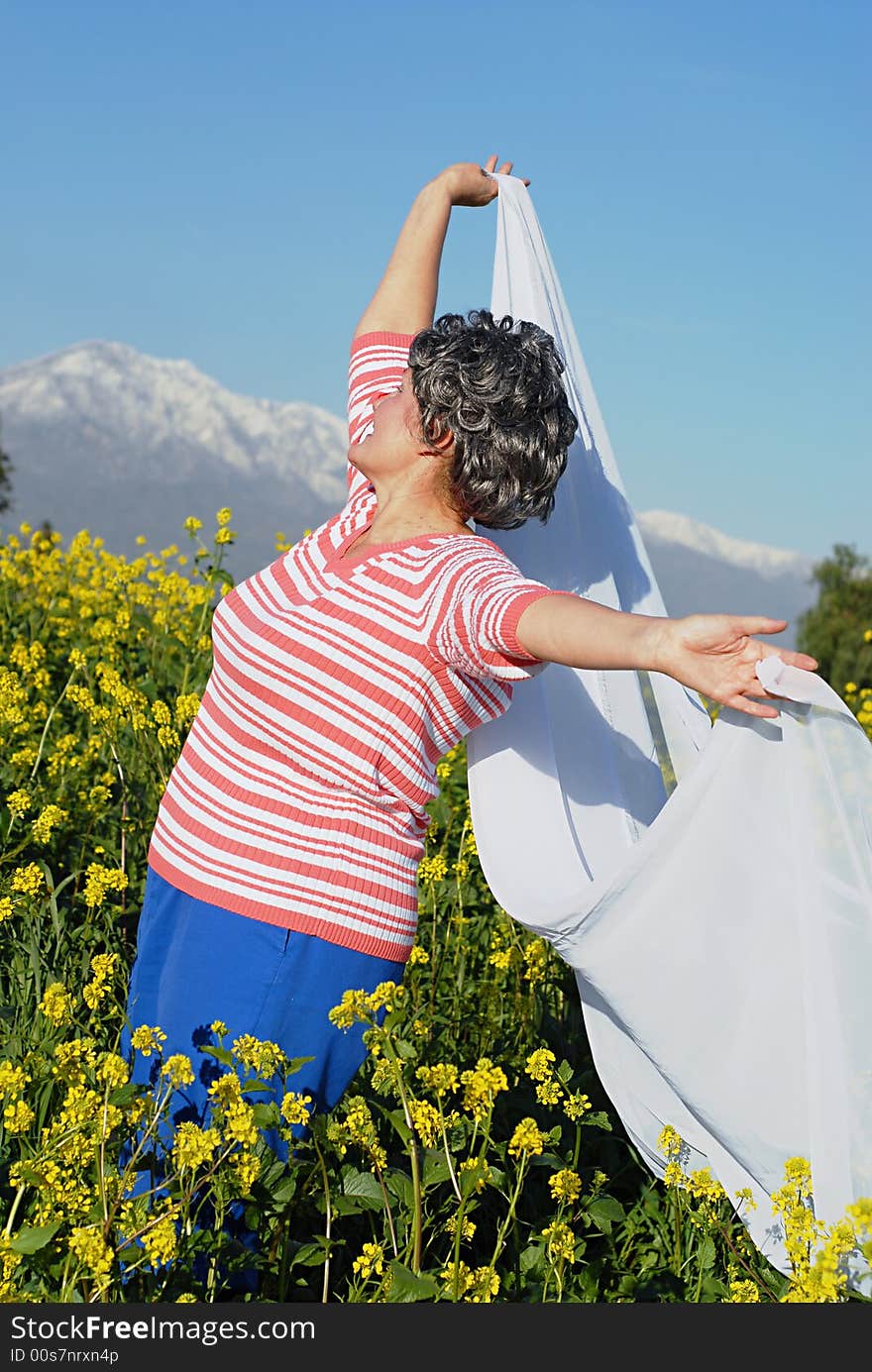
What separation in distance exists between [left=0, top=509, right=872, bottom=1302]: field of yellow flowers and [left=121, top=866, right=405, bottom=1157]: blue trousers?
0.04 m

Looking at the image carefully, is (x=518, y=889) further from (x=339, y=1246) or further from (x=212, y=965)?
(x=339, y=1246)

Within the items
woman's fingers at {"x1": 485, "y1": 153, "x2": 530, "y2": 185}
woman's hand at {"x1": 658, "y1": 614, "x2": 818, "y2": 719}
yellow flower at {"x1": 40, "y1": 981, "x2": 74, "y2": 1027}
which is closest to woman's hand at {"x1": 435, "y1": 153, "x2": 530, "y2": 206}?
woman's fingers at {"x1": 485, "y1": 153, "x2": 530, "y2": 185}

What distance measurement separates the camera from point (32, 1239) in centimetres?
150

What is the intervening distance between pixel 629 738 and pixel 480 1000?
809 mm

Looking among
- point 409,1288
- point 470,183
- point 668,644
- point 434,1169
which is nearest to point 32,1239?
point 409,1288

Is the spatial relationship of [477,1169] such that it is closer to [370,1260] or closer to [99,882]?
[370,1260]

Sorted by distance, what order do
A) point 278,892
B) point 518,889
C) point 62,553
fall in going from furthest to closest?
point 62,553 < point 518,889 < point 278,892

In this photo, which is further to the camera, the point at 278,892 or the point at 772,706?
the point at 278,892

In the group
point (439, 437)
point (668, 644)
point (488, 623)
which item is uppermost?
point (439, 437)

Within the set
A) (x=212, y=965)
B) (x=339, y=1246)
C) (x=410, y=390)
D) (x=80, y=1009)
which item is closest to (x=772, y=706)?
(x=410, y=390)

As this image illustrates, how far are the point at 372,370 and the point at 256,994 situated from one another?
118cm

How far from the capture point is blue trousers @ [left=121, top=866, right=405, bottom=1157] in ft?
6.52

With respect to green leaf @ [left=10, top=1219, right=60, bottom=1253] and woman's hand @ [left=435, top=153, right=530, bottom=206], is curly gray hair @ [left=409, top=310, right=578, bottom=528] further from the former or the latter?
green leaf @ [left=10, top=1219, right=60, bottom=1253]

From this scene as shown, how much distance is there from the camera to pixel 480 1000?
120 inches
